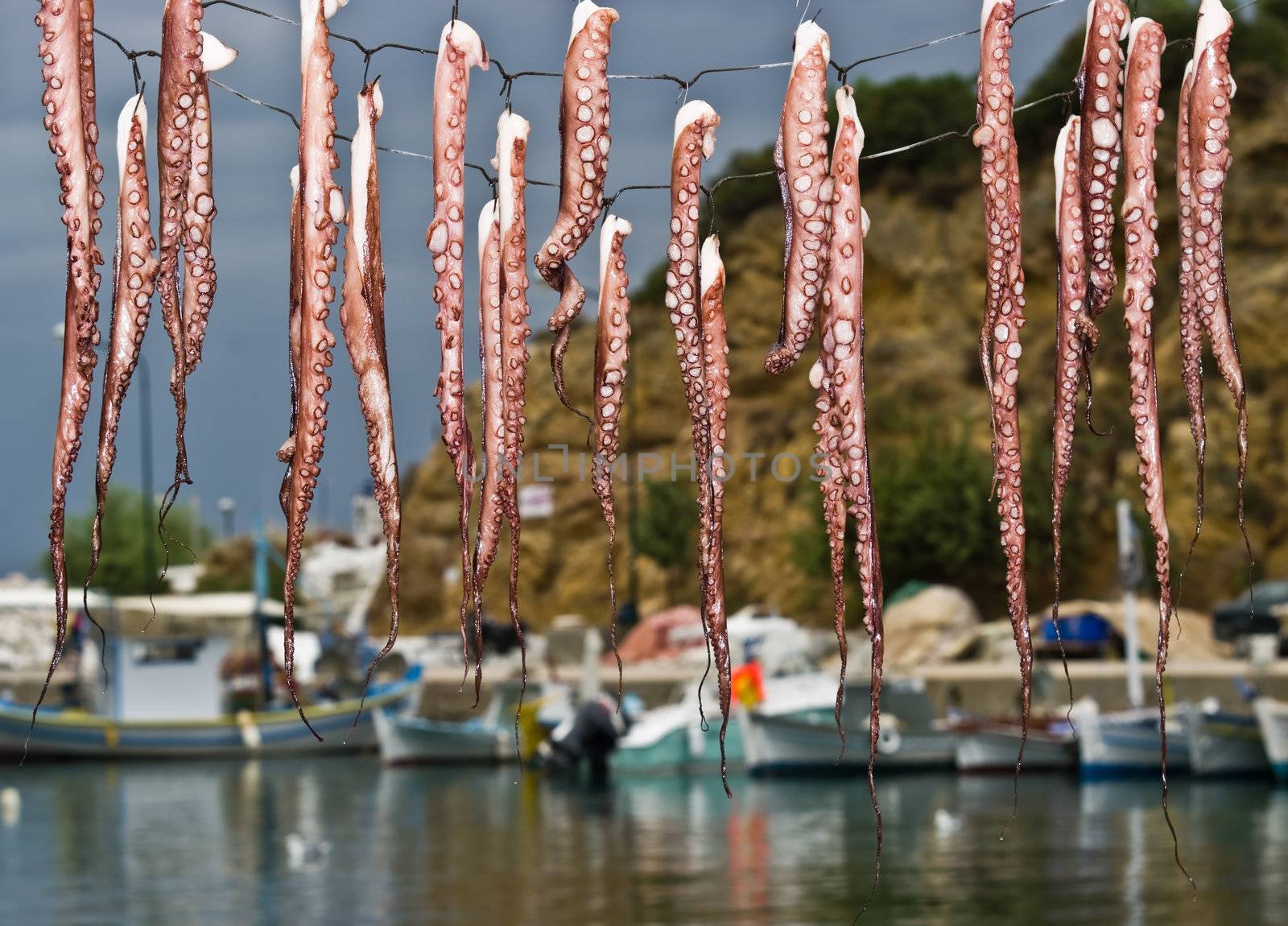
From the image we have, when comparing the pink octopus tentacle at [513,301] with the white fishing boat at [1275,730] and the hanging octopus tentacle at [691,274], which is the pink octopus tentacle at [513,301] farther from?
the white fishing boat at [1275,730]

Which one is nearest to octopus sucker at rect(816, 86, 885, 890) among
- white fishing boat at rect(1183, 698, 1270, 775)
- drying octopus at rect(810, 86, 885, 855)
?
drying octopus at rect(810, 86, 885, 855)

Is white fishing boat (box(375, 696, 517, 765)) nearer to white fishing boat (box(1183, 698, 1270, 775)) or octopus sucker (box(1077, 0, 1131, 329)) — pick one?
white fishing boat (box(1183, 698, 1270, 775))

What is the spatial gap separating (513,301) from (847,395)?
103 centimetres

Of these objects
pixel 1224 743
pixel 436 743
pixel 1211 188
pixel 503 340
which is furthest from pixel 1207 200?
pixel 436 743

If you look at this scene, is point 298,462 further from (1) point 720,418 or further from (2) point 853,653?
(2) point 853,653

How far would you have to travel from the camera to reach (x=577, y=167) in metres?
5.47

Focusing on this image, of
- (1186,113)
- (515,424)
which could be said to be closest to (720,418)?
(515,424)

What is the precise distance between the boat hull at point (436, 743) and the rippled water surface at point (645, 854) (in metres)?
3.35

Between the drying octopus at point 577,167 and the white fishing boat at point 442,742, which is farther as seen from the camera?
the white fishing boat at point 442,742

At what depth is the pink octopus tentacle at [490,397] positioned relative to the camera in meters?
5.33

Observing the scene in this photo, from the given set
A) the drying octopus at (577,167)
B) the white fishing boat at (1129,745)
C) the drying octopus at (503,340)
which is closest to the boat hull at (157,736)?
the white fishing boat at (1129,745)

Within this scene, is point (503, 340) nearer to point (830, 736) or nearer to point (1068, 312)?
point (1068, 312)

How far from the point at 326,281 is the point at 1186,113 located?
2.55 metres

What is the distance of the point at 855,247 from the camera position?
5488mm
